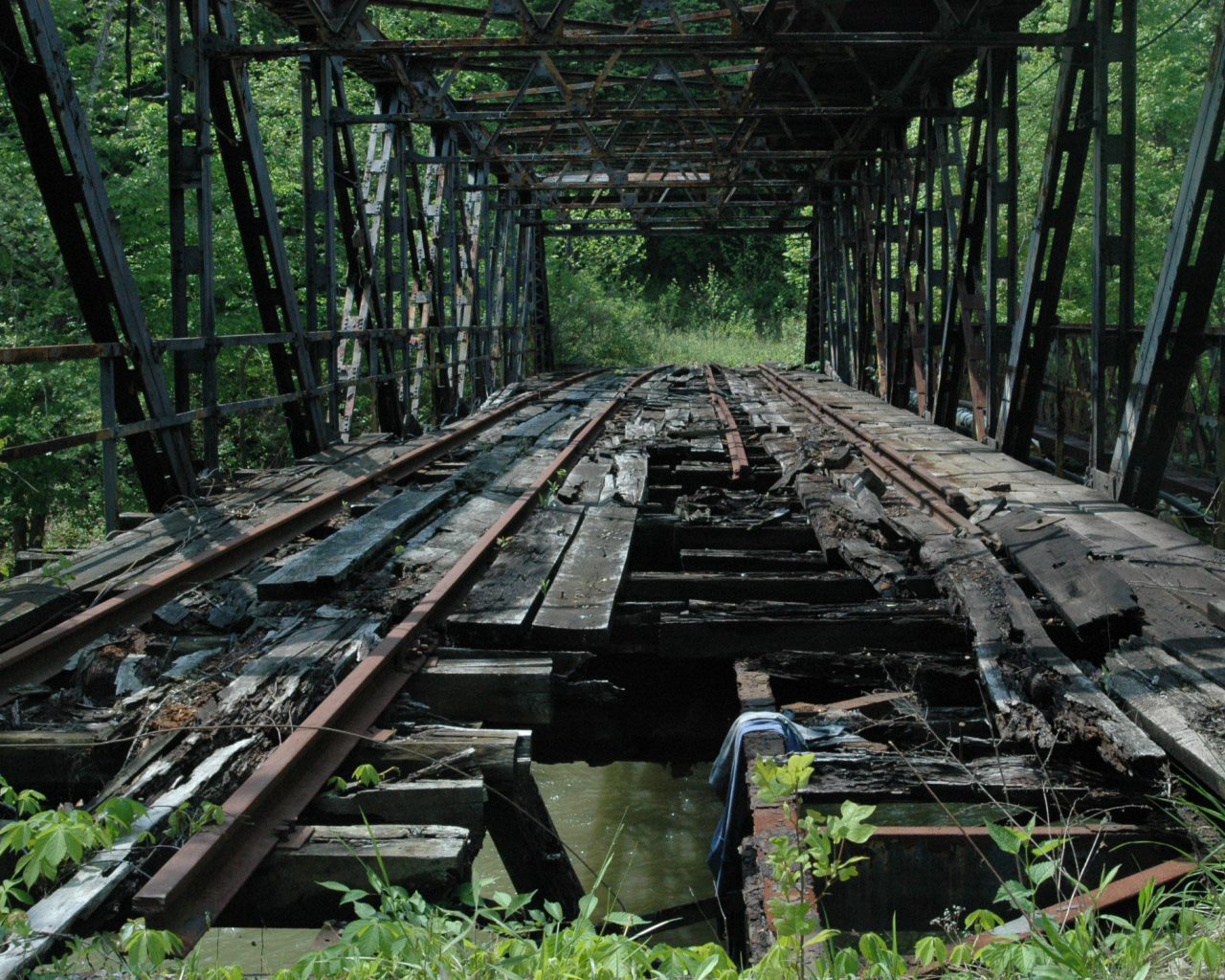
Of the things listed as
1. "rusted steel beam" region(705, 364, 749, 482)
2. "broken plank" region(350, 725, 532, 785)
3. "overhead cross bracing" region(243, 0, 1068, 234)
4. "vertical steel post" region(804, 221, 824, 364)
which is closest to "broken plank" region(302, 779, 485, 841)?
"broken plank" region(350, 725, 532, 785)

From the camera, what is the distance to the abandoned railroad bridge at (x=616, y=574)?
9.87ft

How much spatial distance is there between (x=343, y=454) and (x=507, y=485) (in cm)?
226

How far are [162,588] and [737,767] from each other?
10.2 feet

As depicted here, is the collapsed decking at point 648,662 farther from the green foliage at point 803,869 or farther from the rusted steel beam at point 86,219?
the rusted steel beam at point 86,219

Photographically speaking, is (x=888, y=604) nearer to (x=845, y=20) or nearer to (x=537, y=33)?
(x=537, y=33)

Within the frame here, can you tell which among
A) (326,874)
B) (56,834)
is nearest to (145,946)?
(56,834)

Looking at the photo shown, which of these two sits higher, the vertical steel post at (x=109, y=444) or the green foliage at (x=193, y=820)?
the vertical steel post at (x=109, y=444)

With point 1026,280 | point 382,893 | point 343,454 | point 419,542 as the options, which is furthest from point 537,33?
point 382,893

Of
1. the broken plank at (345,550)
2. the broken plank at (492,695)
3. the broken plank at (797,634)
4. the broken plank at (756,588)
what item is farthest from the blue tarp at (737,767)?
the broken plank at (345,550)

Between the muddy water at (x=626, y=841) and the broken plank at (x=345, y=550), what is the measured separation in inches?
61.2

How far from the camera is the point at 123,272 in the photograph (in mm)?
6891

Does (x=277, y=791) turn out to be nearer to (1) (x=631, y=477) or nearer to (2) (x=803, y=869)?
(2) (x=803, y=869)

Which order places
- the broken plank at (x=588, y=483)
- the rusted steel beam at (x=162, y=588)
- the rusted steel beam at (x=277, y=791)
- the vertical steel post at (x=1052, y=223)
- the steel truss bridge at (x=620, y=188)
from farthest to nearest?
the vertical steel post at (x=1052, y=223), the broken plank at (x=588, y=483), the steel truss bridge at (x=620, y=188), the rusted steel beam at (x=162, y=588), the rusted steel beam at (x=277, y=791)

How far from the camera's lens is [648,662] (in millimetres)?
4762
